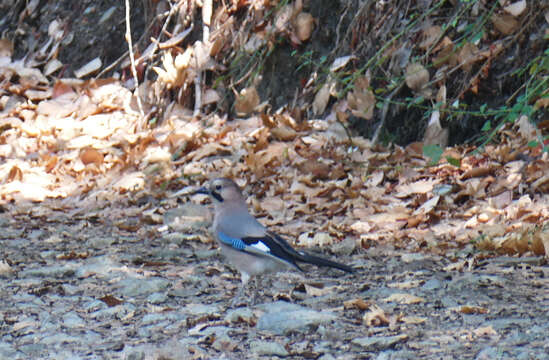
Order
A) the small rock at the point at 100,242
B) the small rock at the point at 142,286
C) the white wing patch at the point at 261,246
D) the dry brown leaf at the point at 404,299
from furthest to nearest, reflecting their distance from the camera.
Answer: the small rock at the point at 100,242 < the small rock at the point at 142,286 < the white wing patch at the point at 261,246 < the dry brown leaf at the point at 404,299

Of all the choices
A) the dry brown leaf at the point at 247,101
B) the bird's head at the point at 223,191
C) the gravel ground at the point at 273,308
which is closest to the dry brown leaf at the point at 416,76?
the dry brown leaf at the point at 247,101

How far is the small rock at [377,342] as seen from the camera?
8.43 feet

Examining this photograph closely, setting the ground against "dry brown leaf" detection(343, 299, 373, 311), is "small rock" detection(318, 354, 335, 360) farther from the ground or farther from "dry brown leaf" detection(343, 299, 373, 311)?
"dry brown leaf" detection(343, 299, 373, 311)

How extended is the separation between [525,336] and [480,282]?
2.17 feet

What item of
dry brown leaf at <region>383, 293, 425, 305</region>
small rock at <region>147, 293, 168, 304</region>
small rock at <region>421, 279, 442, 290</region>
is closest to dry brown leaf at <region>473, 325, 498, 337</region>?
dry brown leaf at <region>383, 293, 425, 305</region>

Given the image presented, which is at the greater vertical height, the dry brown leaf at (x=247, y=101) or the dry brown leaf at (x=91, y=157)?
the dry brown leaf at (x=247, y=101)

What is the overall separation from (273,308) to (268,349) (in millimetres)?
489

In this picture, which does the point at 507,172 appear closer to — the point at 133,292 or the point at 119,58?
the point at 133,292

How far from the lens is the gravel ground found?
261 cm

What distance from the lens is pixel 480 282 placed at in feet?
10.5

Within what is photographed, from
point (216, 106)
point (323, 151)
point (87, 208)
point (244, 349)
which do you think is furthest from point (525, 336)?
point (216, 106)

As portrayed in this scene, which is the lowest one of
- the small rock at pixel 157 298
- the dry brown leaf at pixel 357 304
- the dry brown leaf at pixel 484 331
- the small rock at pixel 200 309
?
the small rock at pixel 157 298

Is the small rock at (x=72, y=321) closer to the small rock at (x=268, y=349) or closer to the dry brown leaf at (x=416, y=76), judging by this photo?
the small rock at (x=268, y=349)

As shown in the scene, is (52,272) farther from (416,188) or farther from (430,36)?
(430,36)
